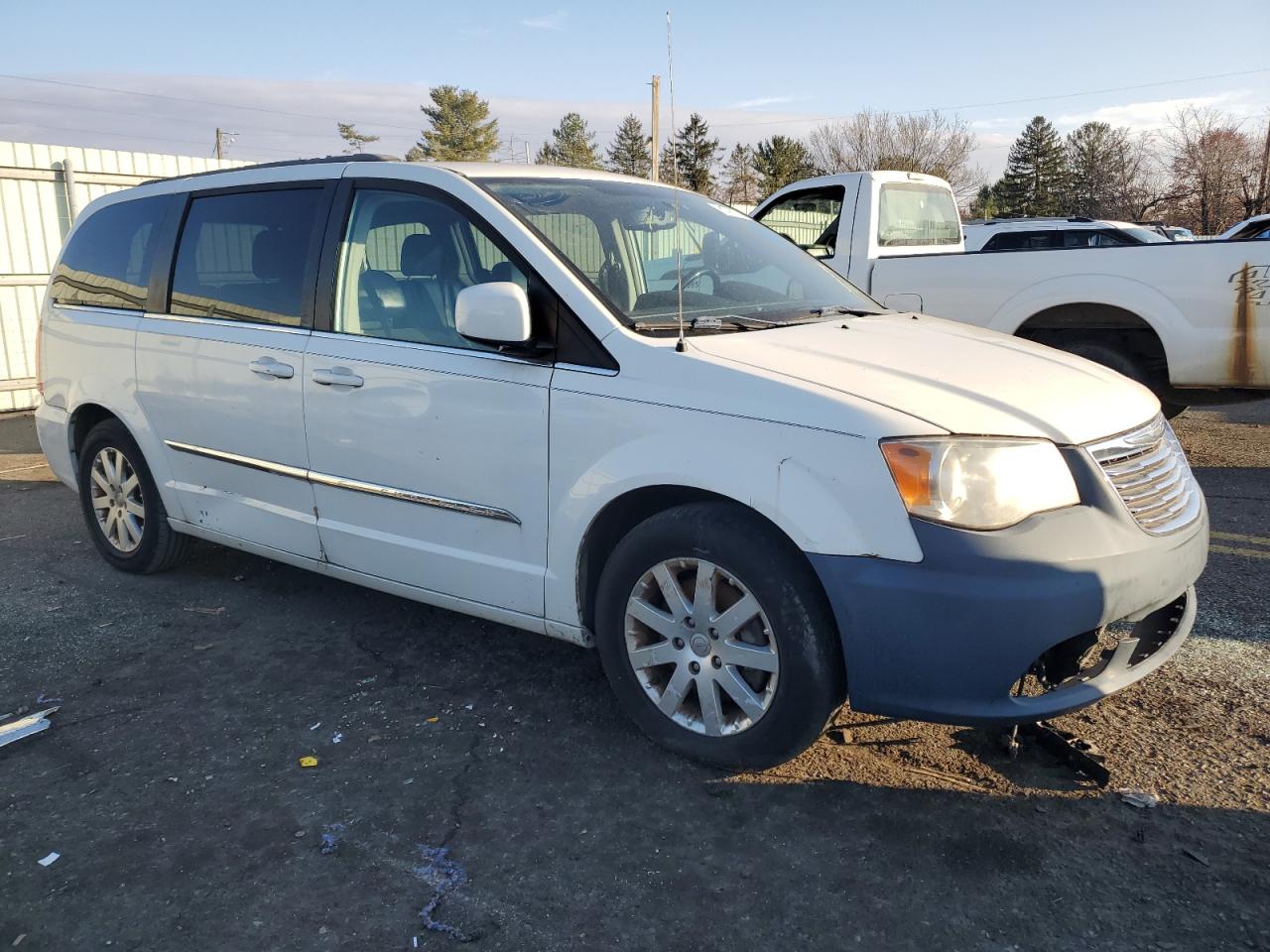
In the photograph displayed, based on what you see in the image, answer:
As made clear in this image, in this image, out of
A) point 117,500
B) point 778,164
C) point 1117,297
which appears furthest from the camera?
point 778,164

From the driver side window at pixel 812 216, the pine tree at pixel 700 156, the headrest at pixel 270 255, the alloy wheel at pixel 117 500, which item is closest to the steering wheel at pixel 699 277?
the headrest at pixel 270 255

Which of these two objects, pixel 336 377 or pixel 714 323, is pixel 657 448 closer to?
pixel 714 323

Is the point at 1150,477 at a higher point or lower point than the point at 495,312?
lower

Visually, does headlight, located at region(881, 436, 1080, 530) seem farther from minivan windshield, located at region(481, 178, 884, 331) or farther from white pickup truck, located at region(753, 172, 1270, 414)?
white pickup truck, located at region(753, 172, 1270, 414)

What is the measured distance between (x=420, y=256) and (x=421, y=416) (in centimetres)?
65

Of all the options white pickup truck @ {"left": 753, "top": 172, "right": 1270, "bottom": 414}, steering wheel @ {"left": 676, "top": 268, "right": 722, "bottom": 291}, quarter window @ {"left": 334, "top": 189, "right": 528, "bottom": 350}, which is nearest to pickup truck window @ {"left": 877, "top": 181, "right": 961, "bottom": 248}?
white pickup truck @ {"left": 753, "top": 172, "right": 1270, "bottom": 414}

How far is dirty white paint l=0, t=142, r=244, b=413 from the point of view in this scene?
10.6 metres

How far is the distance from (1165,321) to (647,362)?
486 cm

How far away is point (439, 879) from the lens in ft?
8.46

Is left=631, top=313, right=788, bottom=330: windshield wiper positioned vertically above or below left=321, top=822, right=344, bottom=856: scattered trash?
above

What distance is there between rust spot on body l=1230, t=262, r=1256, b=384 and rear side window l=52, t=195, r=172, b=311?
614 cm

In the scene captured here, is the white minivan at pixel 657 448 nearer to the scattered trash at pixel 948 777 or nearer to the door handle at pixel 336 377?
the door handle at pixel 336 377

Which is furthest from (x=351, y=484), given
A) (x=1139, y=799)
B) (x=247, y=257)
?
(x=1139, y=799)

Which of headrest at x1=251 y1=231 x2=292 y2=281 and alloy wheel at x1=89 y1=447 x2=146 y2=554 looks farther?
alloy wheel at x1=89 y1=447 x2=146 y2=554
